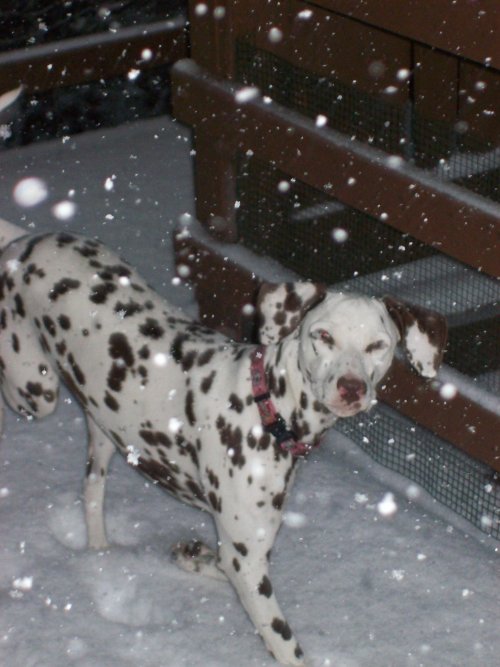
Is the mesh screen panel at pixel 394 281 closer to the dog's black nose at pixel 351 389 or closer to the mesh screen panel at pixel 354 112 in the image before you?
the mesh screen panel at pixel 354 112

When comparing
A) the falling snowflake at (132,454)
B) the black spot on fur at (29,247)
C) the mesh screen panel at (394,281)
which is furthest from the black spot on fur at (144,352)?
the mesh screen panel at (394,281)

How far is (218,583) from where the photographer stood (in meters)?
5.07

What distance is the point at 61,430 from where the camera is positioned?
6.10 meters

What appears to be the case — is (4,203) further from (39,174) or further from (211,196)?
(211,196)

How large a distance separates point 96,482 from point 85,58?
15.4 ft

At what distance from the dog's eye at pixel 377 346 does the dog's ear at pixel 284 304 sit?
0.28m

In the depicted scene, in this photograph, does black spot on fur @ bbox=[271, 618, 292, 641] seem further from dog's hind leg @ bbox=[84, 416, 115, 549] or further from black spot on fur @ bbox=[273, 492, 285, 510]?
dog's hind leg @ bbox=[84, 416, 115, 549]

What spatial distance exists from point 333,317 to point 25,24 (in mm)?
6552

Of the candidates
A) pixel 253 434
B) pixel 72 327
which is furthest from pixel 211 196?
pixel 253 434

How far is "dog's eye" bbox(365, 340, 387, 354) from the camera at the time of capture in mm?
3938

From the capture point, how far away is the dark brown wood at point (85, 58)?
8.77 meters

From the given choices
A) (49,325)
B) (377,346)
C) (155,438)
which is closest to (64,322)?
(49,325)

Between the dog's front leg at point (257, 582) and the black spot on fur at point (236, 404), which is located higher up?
the black spot on fur at point (236, 404)

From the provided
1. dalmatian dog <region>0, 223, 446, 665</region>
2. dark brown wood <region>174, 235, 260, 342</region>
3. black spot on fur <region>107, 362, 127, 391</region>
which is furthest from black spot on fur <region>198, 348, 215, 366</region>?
dark brown wood <region>174, 235, 260, 342</region>
